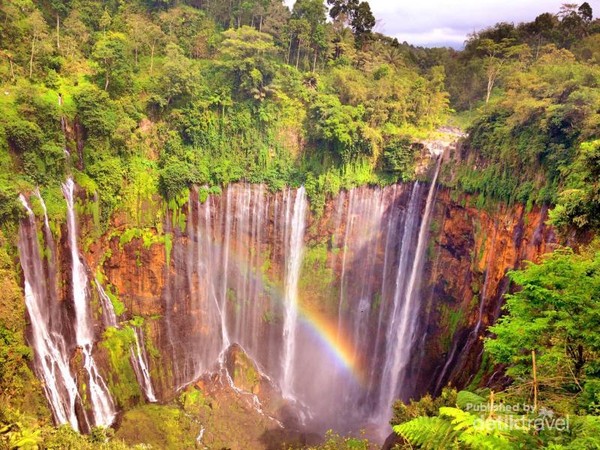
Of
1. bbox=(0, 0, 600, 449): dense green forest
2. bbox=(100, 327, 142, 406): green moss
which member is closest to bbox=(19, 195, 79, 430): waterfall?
bbox=(0, 0, 600, 449): dense green forest

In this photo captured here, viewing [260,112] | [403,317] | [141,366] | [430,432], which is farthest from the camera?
[260,112]

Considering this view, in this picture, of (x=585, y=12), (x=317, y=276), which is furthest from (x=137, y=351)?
(x=585, y=12)

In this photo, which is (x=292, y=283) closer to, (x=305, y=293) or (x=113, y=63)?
(x=305, y=293)

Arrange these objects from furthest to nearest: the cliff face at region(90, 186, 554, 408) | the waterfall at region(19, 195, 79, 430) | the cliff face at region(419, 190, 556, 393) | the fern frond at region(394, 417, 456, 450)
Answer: the cliff face at region(90, 186, 554, 408), the cliff face at region(419, 190, 556, 393), the waterfall at region(19, 195, 79, 430), the fern frond at region(394, 417, 456, 450)

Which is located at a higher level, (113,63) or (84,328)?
(113,63)

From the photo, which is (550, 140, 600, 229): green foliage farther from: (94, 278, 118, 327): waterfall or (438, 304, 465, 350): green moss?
(94, 278, 118, 327): waterfall

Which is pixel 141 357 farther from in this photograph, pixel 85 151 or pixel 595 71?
pixel 595 71

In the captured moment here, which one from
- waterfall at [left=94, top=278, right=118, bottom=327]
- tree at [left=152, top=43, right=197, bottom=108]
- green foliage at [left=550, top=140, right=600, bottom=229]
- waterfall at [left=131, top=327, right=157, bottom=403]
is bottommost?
waterfall at [left=131, top=327, right=157, bottom=403]
